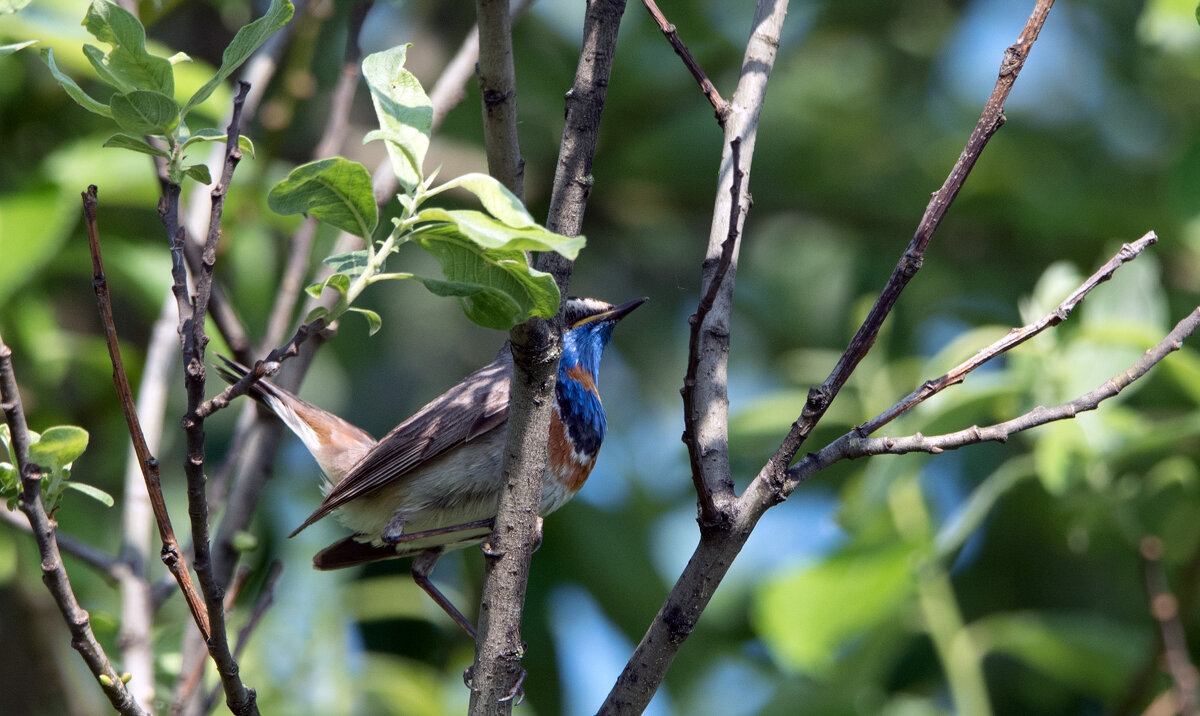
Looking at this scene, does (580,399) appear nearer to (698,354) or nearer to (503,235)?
(698,354)

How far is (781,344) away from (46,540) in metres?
5.13

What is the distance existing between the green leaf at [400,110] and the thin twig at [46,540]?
75 cm

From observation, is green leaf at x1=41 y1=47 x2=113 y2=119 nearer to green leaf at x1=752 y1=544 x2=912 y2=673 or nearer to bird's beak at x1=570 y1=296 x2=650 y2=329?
bird's beak at x1=570 y1=296 x2=650 y2=329

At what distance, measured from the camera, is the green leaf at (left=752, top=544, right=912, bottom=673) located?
152 inches

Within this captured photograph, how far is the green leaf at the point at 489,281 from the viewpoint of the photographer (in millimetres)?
1739

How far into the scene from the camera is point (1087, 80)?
22.3ft

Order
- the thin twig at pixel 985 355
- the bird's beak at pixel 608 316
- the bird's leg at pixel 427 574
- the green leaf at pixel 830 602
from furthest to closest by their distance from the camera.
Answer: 1. the bird's beak at pixel 608 316
2. the bird's leg at pixel 427 574
3. the green leaf at pixel 830 602
4. the thin twig at pixel 985 355

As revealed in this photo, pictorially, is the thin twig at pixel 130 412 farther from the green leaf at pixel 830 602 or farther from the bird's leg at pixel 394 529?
→ the green leaf at pixel 830 602

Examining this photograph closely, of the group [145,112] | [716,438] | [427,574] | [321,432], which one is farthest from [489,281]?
[321,432]

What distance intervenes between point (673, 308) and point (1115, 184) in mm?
2566

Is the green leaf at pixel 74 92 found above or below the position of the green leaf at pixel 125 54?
below

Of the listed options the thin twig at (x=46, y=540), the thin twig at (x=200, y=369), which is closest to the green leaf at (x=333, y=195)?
the thin twig at (x=200, y=369)

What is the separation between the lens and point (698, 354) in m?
2.10

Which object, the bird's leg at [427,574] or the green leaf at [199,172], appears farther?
the bird's leg at [427,574]
